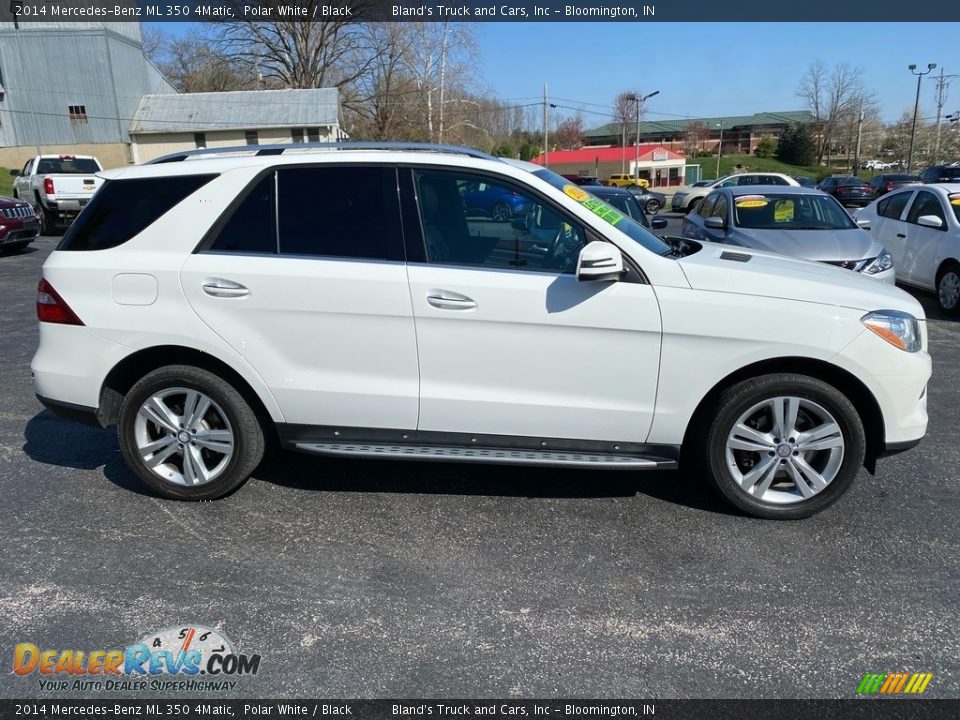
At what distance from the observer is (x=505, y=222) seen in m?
3.73

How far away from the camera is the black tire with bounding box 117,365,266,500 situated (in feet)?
12.5

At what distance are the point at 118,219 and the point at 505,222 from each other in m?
2.07

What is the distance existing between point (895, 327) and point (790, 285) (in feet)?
1.80

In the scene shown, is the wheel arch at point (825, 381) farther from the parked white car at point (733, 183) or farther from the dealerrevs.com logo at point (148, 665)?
the parked white car at point (733, 183)

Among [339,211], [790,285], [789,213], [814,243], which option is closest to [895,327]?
[790,285]

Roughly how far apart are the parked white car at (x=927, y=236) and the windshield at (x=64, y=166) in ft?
60.4

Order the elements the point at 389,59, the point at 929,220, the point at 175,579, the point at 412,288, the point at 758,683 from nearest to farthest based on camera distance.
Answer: the point at 758,683
the point at 175,579
the point at 412,288
the point at 929,220
the point at 389,59

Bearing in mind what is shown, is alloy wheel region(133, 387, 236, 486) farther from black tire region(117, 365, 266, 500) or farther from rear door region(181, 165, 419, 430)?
rear door region(181, 165, 419, 430)

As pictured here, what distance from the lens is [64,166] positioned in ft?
63.5

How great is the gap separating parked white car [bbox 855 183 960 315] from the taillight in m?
9.24

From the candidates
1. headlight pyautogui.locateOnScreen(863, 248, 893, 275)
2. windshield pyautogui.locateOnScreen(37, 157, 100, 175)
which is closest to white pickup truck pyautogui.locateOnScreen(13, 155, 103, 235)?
windshield pyautogui.locateOnScreen(37, 157, 100, 175)

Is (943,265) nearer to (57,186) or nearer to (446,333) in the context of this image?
(446,333)

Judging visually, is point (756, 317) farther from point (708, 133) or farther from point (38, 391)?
point (708, 133)

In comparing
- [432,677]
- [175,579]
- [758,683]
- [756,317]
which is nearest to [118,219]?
[175,579]
